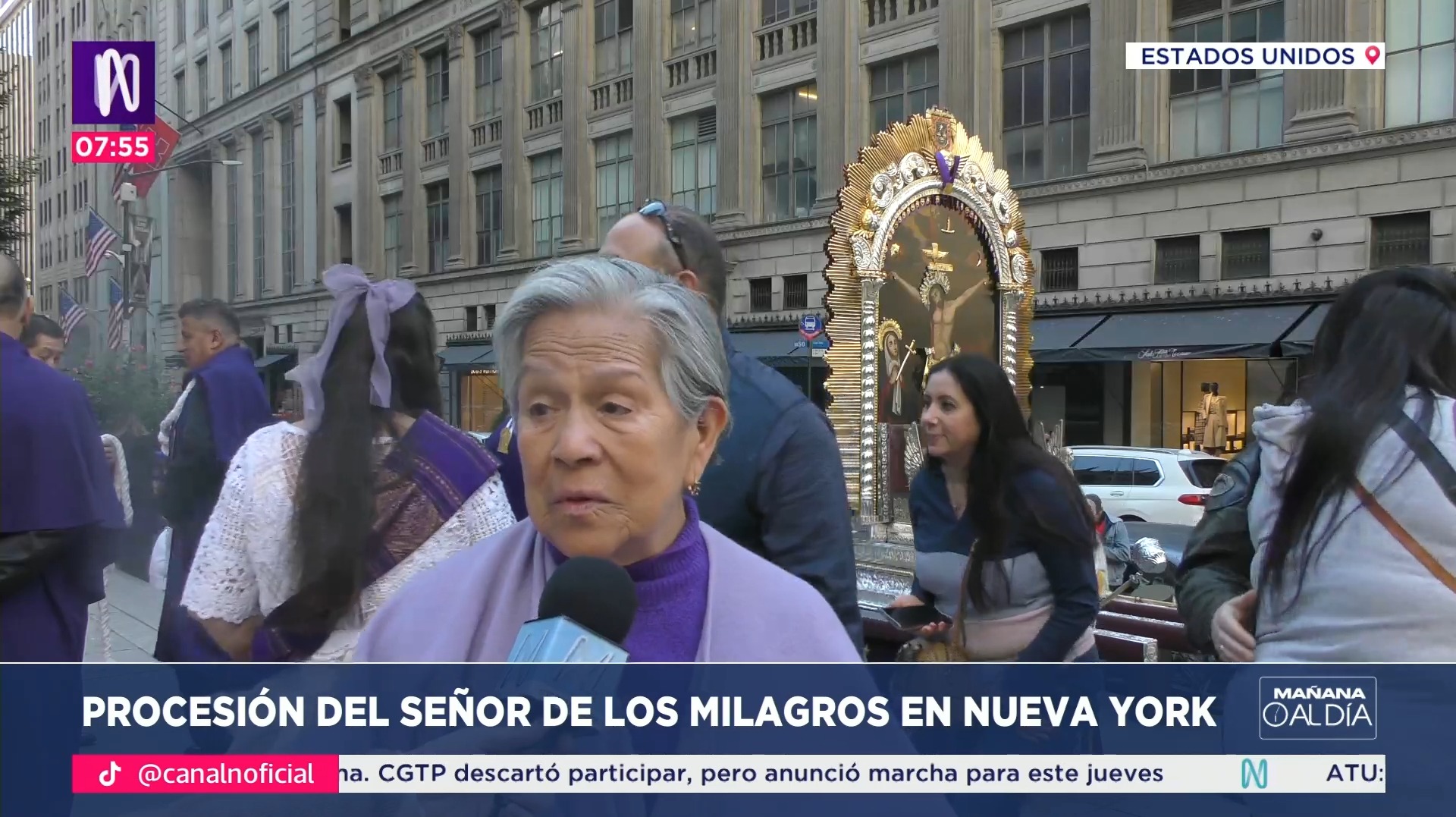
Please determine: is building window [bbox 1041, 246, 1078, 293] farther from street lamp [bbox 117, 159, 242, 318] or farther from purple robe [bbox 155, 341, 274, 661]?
street lamp [bbox 117, 159, 242, 318]

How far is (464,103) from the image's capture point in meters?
2.76

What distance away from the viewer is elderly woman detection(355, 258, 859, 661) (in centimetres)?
144

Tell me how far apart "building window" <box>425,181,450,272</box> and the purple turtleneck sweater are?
1.30m

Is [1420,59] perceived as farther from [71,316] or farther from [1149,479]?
[71,316]

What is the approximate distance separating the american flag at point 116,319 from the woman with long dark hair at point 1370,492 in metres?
2.21

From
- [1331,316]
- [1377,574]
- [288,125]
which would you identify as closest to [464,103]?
[288,125]

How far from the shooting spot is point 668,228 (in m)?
2.17

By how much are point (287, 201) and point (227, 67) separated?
32 cm

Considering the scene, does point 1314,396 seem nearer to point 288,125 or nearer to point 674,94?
point 674,94

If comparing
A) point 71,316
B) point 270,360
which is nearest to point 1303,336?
point 270,360

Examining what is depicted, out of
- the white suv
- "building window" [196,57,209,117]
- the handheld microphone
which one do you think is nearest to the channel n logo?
the white suv

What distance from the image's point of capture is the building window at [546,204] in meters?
2.72

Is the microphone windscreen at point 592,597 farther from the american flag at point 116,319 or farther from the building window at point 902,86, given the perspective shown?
the building window at point 902,86

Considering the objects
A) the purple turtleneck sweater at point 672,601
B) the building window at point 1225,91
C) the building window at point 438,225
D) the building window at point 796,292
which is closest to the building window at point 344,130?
the building window at point 438,225
